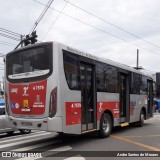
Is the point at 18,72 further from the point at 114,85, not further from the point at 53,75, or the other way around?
the point at 114,85

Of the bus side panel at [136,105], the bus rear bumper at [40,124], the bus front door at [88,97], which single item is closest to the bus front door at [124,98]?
the bus side panel at [136,105]

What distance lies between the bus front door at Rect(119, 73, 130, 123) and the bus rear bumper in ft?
17.7

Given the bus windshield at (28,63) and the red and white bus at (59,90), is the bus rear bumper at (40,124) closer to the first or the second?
the red and white bus at (59,90)

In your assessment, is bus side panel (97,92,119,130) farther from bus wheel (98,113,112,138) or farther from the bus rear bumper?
the bus rear bumper

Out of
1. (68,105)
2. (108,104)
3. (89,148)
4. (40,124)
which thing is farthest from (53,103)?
(108,104)

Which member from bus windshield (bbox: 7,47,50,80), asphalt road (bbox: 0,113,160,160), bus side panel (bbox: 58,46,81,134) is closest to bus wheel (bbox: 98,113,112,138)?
asphalt road (bbox: 0,113,160,160)

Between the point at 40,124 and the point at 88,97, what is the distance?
2.35m

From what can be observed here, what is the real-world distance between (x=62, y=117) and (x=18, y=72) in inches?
94.8

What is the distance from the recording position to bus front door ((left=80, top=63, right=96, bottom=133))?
10320 mm

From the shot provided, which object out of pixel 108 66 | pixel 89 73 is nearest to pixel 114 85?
pixel 108 66

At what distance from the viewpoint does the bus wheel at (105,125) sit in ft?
37.3

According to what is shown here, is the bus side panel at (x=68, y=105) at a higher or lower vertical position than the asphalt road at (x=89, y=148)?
higher

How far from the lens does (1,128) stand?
13148mm

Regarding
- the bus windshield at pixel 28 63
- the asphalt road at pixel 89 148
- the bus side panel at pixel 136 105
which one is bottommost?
the asphalt road at pixel 89 148
